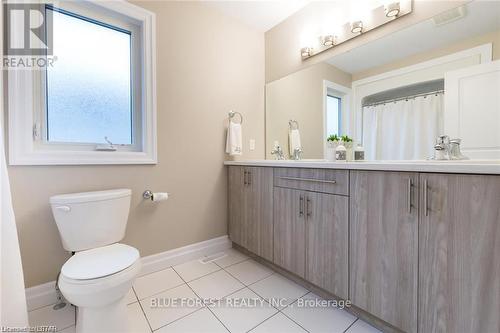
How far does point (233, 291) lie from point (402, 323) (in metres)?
0.96

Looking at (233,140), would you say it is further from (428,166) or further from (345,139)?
(428,166)

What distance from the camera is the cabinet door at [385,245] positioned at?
0.98 metres

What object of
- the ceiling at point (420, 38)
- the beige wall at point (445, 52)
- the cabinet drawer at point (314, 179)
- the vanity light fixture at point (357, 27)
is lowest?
the cabinet drawer at point (314, 179)

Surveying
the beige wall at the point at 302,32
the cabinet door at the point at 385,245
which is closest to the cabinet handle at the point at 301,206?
the cabinet door at the point at 385,245

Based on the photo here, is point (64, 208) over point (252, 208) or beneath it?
over

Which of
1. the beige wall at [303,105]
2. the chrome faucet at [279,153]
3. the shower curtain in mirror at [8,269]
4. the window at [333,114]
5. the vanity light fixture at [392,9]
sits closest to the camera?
the shower curtain in mirror at [8,269]

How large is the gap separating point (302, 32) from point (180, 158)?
1.65 metres

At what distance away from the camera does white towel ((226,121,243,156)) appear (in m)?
2.11

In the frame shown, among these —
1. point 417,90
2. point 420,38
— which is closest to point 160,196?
point 417,90

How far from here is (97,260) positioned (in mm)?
1143

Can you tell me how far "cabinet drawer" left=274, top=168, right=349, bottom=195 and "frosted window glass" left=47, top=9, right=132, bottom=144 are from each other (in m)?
1.23

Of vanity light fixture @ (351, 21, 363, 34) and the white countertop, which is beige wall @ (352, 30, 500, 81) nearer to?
vanity light fixture @ (351, 21, 363, 34)

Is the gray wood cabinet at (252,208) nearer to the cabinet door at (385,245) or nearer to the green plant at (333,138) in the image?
the green plant at (333,138)

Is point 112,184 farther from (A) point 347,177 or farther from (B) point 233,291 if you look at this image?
(A) point 347,177
